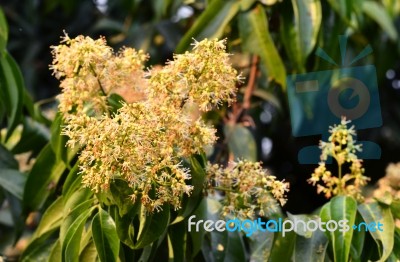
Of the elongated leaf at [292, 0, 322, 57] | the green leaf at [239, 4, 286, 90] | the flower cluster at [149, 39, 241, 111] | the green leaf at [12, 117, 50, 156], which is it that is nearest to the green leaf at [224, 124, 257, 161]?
the green leaf at [239, 4, 286, 90]

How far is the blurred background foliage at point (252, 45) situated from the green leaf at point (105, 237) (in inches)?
20.8

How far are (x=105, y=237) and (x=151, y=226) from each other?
7 centimetres

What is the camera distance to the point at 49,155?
1.59m

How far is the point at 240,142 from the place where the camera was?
80.6 inches

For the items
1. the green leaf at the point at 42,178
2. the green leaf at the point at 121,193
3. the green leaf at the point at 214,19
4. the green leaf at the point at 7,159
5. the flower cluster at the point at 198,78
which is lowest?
the green leaf at the point at 121,193

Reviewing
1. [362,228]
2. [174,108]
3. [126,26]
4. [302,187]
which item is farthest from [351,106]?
[126,26]

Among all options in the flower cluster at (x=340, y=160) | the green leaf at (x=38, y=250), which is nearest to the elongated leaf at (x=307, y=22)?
the flower cluster at (x=340, y=160)

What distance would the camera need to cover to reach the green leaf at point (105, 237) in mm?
1226

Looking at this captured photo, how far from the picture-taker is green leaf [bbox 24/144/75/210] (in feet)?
5.18

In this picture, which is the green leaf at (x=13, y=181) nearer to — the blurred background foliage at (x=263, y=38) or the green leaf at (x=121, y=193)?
the blurred background foliage at (x=263, y=38)

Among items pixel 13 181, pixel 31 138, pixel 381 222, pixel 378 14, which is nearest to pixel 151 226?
pixel 381 222

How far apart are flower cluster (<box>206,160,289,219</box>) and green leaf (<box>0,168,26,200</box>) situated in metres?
0.49

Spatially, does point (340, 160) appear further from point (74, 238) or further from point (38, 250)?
point (38, 250)

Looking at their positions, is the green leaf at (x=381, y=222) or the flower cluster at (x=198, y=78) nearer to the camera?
the flower cluster at (x=198, y=78)
